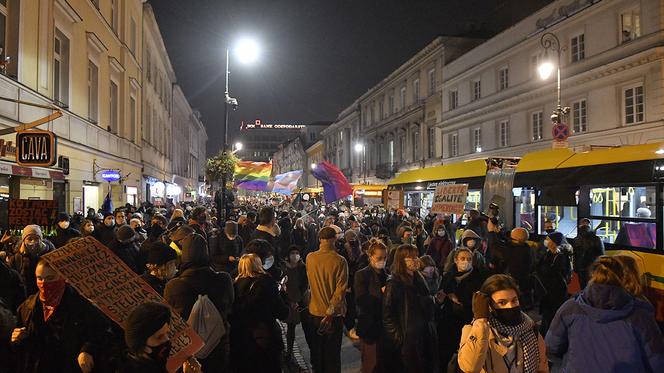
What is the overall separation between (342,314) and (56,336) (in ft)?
9.86

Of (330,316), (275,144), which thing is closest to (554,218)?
(330,316)

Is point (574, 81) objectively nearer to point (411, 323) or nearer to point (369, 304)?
point (369, 304)

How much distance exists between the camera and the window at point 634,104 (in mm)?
22188

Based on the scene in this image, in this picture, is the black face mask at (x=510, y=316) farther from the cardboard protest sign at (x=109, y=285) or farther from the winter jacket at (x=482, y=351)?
the cardboard protest sign at (x=109, y=285)

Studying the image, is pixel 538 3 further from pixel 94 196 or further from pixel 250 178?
pixel 94 196

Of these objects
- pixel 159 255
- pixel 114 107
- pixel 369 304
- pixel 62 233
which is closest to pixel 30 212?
pixel 62 233

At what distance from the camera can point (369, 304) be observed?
539 centimetres

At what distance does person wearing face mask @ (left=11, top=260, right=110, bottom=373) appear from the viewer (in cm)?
391

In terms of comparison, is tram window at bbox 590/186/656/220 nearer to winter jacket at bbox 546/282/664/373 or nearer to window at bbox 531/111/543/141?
winter jacket at bbox 546/282/664/373

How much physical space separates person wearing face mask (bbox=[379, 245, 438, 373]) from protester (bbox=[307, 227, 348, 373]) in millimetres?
903

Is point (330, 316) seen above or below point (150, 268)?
below

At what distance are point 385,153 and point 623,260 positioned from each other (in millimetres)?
53625

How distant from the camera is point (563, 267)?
8.03 metres

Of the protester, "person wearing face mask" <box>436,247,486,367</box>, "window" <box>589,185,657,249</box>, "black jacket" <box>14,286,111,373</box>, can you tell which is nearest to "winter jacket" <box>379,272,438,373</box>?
"person wearing face mask" <box>436,247,486,367</box>
